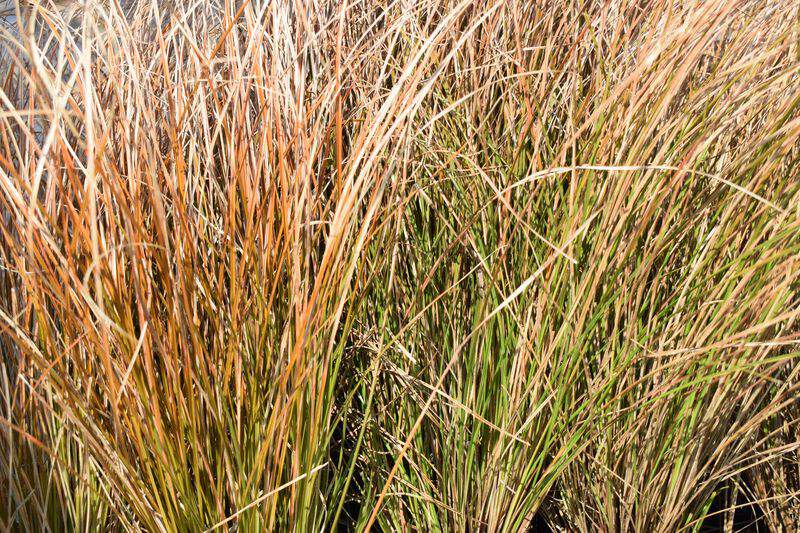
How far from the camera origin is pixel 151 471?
2.62 feet

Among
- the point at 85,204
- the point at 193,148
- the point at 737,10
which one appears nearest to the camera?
the point at 85,204

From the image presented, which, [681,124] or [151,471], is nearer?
[151,471]

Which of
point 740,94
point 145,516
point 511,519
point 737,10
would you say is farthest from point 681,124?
point 145,516

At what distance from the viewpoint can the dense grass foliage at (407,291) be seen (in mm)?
787

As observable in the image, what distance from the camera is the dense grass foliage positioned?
79 centimetres

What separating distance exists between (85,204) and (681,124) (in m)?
0.78

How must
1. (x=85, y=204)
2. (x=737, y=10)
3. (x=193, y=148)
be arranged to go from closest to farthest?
(x=85, y=204) → (x=193, y=148) → (x=737, y=10)

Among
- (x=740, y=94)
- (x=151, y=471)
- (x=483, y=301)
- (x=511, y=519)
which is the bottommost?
(x=511, y=519)

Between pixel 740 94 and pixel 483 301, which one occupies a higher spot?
pixel 740 94

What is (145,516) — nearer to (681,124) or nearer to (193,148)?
(193,148)

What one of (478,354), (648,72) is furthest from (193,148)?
(648,72)

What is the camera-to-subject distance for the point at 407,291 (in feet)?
3.56

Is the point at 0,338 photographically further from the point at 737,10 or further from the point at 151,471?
the point at 737,10

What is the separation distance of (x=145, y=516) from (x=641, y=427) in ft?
2.15
